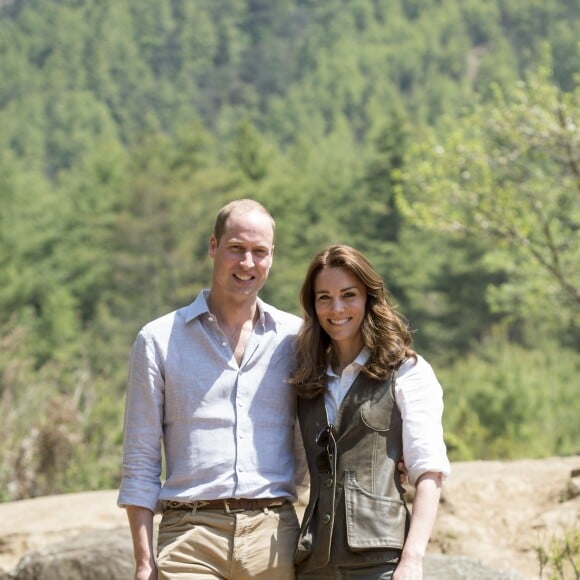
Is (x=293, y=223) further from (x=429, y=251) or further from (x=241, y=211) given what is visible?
(x=241, y=211)

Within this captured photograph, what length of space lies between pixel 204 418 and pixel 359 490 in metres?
0.55

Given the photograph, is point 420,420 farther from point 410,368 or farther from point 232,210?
point 232,210

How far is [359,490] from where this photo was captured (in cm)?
358

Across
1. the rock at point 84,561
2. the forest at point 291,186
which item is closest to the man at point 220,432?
the rock at point 84,561

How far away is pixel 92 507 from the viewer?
8305 millimetres

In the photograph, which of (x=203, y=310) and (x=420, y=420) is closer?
(x=420, y=420)

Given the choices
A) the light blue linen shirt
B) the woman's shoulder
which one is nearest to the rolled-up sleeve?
the light blue linen shirt

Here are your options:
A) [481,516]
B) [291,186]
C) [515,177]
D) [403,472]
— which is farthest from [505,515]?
[291,186]

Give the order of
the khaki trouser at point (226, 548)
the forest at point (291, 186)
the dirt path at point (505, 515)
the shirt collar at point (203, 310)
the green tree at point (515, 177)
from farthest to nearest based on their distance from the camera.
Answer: the forest at point (291, 186) → the green tree at point (515, 177) → the dirt path at point (505, 515) → the shirt collar at point (203, 310) → the khaki trouser at point (226, 548)

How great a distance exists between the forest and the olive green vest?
316 inches

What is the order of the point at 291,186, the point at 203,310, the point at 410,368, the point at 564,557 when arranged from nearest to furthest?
the point at 410,368
the point at 203,310
the point at 564,557
the point at 291,186

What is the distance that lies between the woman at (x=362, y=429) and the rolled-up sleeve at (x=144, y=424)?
17.3 inches

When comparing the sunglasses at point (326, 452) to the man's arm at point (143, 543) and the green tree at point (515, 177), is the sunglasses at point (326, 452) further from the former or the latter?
the green tree at point (515, 177)

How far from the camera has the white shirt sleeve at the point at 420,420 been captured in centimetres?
356
